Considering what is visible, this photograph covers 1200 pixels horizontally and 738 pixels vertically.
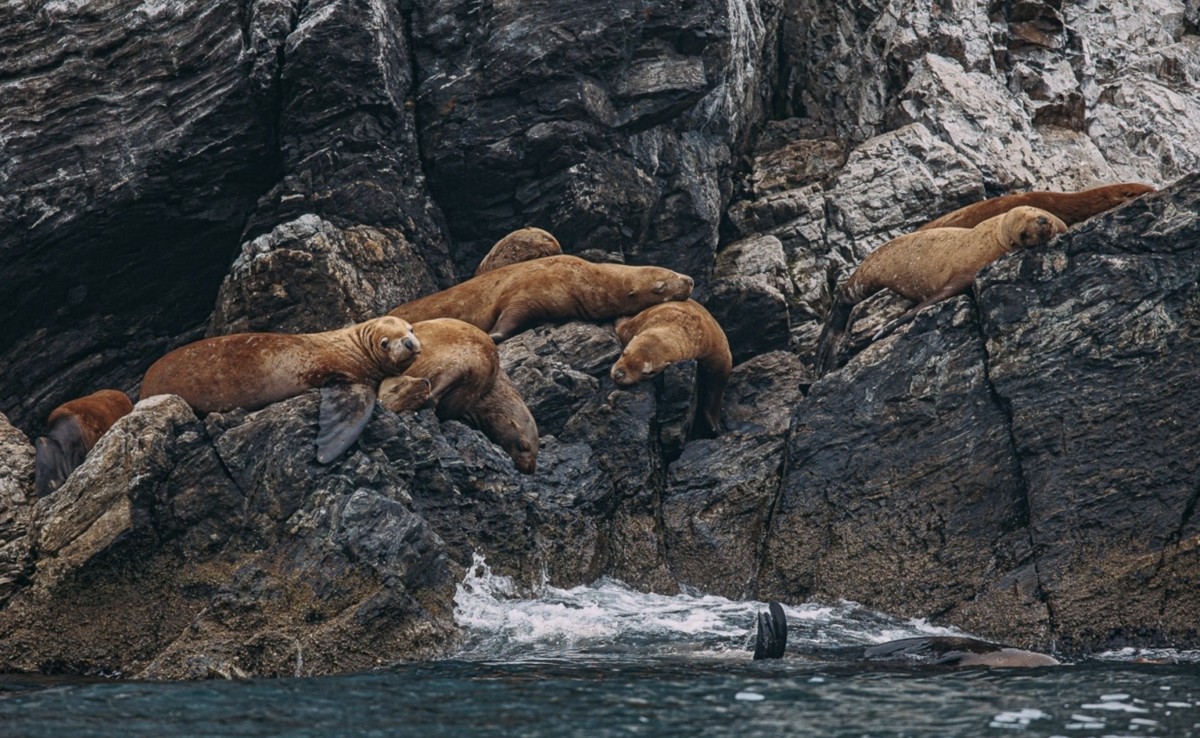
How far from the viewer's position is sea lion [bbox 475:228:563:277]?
1417cm

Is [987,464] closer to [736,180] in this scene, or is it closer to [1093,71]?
[736,180]

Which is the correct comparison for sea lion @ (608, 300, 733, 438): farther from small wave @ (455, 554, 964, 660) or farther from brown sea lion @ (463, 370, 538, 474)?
small wave @ (455, 554, 964, 660)

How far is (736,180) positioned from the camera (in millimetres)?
16578

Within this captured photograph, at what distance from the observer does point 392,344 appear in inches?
426

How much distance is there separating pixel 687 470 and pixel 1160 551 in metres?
3.80

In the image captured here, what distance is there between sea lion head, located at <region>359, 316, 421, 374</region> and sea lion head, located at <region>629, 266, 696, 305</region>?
Answer: 3347 millimetres

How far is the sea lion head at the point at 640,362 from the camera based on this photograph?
39.3ft

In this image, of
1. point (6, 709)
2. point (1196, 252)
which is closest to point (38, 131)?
point (6, 709)

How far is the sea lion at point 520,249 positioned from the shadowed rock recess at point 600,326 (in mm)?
357

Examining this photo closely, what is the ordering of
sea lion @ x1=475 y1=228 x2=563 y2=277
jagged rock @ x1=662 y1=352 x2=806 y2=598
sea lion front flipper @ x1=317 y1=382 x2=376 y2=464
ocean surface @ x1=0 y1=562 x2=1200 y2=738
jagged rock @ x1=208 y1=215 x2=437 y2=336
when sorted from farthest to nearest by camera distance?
sea lion @ x1=475 y1=228 x2=563 y2=277 < jagged rock @ x1=208 y1=215 x2=437 y2=336 < jagged rock @ x1=662 y1=352 x2=806 y2=598 < sea lion front flipper @ x1=317 y1=382 x2=376 y2=464 < ocean surface @ x1=0 y1=562 x2=1200 y2=738

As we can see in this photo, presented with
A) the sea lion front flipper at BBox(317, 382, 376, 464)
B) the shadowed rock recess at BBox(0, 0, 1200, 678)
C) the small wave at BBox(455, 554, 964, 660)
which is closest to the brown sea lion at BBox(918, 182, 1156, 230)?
the shadowed rock recess at BBox(0, 0, 1200, 678)

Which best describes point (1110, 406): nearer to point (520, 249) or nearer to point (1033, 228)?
point (1033, 228)

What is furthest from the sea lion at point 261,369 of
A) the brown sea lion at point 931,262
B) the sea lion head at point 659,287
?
the brown sea lion at point 931,262

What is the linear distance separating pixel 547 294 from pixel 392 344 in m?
3.02
